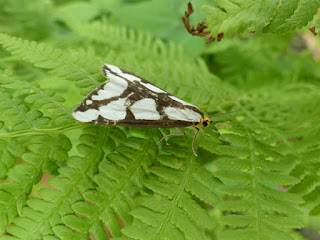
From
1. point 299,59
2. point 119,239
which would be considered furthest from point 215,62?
point 119,239

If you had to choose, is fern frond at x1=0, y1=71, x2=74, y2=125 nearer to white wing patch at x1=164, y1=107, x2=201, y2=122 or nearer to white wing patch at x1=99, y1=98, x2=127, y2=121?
white wing patch at x1=99, y1=98, x2=127, y2=121

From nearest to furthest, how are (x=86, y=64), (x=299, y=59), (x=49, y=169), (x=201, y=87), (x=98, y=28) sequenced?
(x=49, y=169), (x=86, y=64), (x=201, y=87), (x=98, y=28), (x=299, y=59)

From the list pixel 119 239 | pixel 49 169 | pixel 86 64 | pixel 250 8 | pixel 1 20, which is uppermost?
pixel 1 20

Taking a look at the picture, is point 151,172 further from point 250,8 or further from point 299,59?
point 299,59


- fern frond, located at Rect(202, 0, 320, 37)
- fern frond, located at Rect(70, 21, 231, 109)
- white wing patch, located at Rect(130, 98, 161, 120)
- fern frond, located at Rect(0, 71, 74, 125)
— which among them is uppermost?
fern frond, located at Rect(70, 21, 231, 109)

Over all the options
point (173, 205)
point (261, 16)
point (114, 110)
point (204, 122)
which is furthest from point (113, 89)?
point (261, 16)

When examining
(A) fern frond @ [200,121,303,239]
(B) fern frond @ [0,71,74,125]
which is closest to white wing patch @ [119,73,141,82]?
(B) fern frond @ [0,71,74,125]

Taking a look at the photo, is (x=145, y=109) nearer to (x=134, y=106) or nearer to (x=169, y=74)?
(x=134, y=106)
